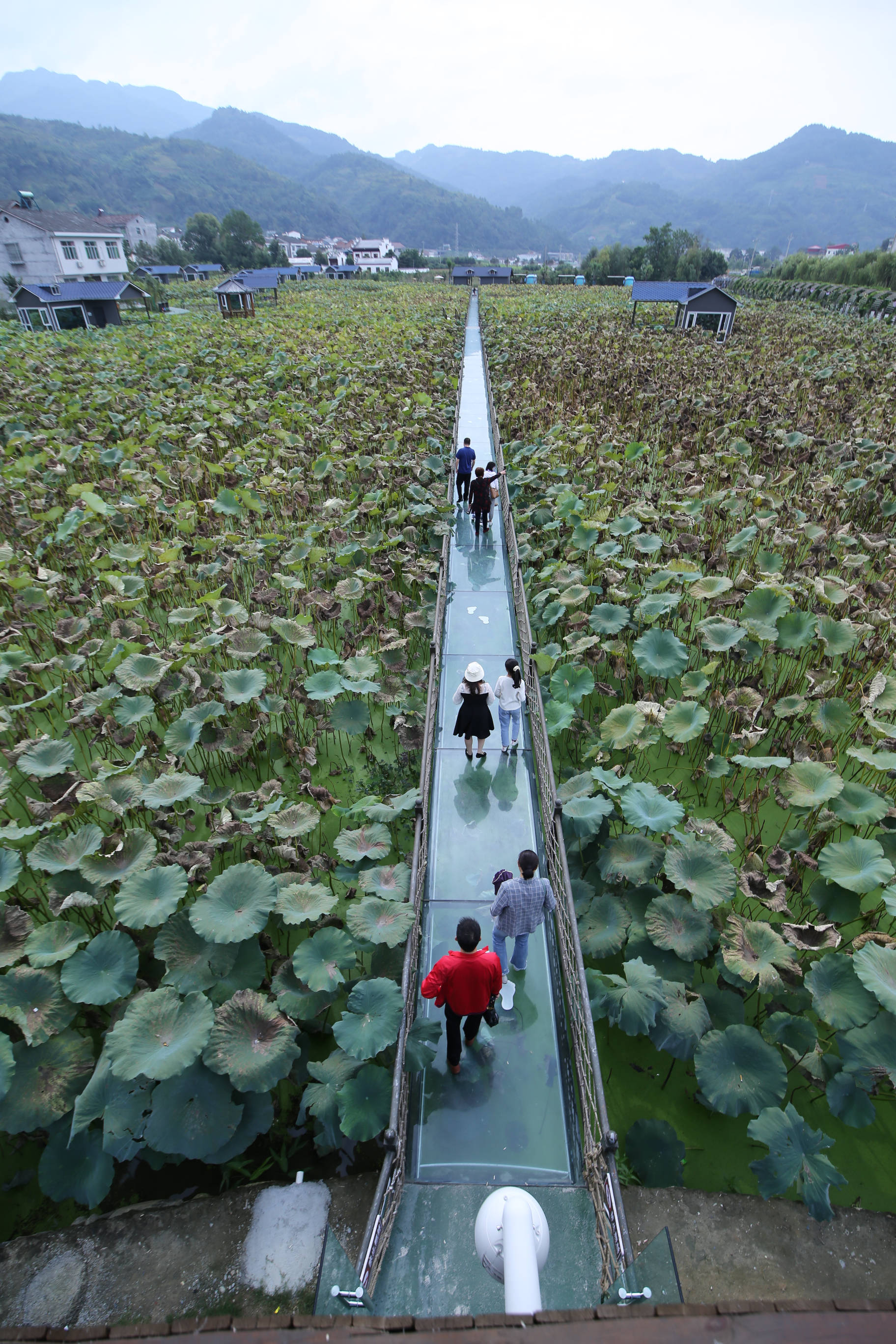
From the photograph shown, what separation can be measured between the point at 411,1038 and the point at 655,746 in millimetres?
4226

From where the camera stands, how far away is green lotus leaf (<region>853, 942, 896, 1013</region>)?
12.4ft

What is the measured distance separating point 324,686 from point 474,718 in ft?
6.03

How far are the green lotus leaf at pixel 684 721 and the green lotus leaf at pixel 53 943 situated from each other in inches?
204

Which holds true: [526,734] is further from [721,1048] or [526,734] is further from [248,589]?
[248,589]

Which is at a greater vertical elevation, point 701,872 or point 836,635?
point 836,635

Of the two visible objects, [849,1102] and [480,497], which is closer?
[849,1102]

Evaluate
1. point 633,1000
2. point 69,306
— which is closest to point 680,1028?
point 633,1000

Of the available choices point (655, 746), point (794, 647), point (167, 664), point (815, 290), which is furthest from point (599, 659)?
point (815, 290)

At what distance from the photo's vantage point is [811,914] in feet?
17.5

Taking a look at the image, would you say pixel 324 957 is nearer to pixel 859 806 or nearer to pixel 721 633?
pixel 859 806

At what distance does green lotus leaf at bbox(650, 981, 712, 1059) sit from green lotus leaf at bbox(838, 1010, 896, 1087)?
78 cm

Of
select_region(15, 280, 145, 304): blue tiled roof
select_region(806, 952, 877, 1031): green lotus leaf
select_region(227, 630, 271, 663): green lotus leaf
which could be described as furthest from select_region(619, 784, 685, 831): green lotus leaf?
select_region(15, 280, 145, 304): blue tiled roof

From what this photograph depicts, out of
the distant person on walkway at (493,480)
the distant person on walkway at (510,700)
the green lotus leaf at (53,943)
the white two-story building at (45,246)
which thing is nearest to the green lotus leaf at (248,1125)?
the green lotus leaf at (53,943)

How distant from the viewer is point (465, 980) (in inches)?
147
